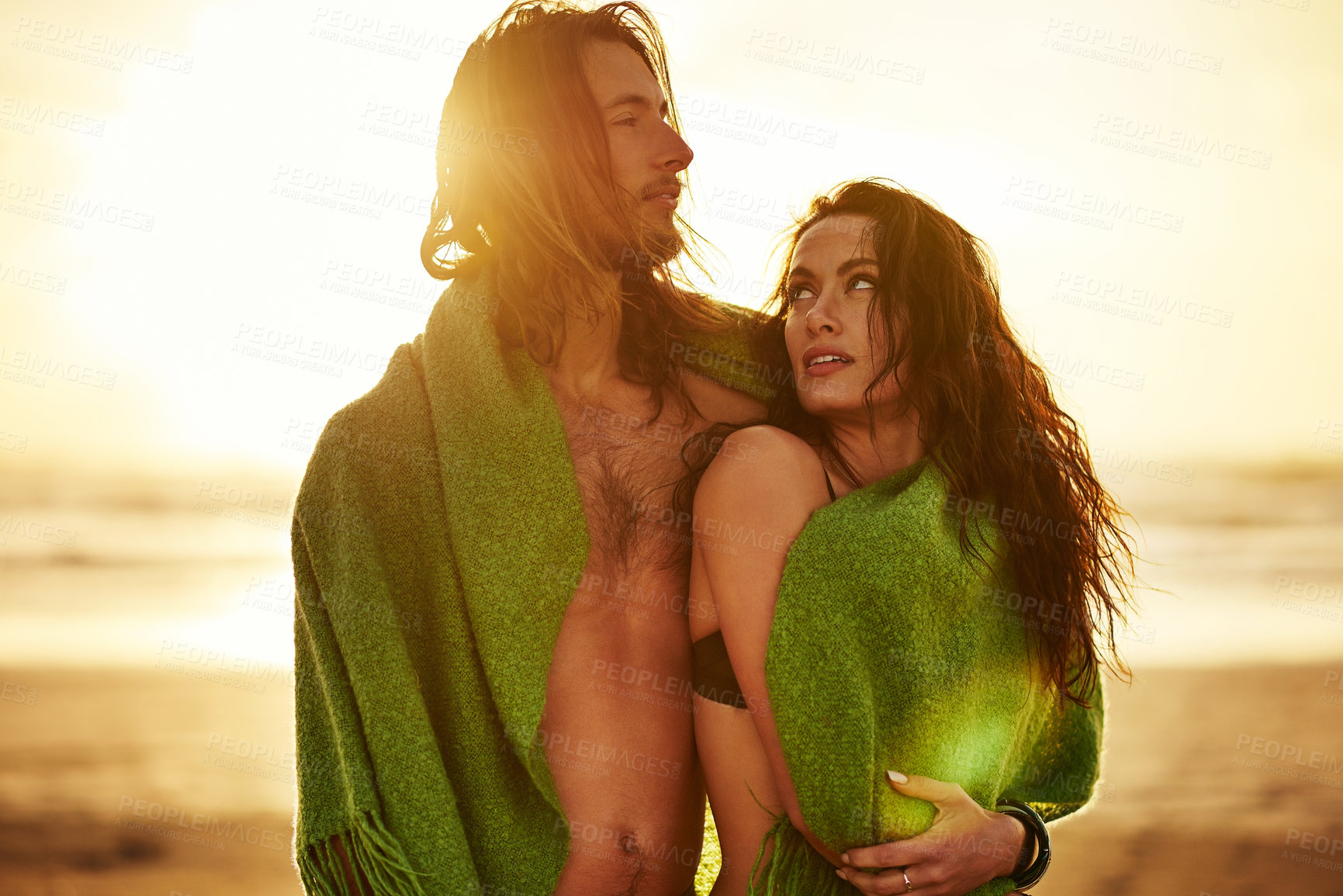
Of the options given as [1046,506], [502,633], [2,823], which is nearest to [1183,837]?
[1046,506]

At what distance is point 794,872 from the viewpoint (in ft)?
6.01

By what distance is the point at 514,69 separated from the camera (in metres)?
2.56

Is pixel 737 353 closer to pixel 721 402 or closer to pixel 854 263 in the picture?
pixel 721 402

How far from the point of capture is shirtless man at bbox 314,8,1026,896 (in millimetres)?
2057

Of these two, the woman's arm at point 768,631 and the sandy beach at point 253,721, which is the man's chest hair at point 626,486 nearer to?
the woman's arm at point 768,631

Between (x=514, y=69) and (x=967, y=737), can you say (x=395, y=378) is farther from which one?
(x=967, y=737)

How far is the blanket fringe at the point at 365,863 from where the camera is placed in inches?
72.9

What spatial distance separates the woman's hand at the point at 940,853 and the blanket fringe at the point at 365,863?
31.3 inches

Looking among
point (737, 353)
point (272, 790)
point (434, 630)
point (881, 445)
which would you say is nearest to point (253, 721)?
point (272, 790)

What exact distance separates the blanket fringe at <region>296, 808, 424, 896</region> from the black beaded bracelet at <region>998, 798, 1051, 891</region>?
114 cm

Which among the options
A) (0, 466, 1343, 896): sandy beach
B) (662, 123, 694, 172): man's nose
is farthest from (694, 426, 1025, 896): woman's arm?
(0, 466, 1343, 896): sandy beach

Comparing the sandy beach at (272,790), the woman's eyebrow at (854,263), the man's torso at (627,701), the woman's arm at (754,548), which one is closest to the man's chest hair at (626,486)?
the man's torso at (627,701)

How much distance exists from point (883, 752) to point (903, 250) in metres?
0.97

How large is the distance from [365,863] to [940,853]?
1.04m
